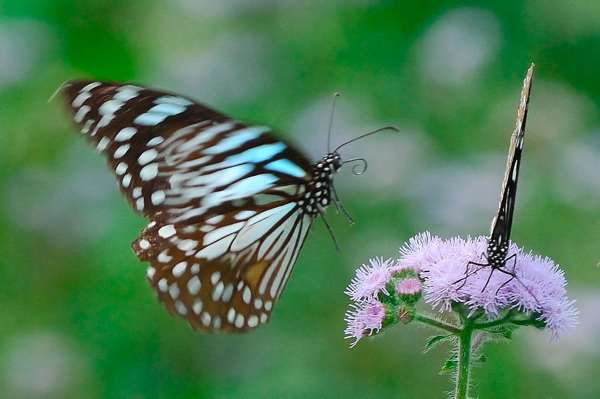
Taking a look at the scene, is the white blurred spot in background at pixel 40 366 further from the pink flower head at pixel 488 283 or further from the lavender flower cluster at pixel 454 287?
the pink flower head at pixel 488 283

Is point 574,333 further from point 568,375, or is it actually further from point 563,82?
point 563,82

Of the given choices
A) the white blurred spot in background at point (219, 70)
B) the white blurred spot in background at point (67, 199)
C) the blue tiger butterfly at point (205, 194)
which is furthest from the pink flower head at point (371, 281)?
the white blurred spot in background at point (219, 70)

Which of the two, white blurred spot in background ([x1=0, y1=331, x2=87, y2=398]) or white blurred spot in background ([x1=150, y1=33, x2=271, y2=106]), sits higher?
white blurred spot in background ([x1=150, y1=33, x2=271, y2=106])

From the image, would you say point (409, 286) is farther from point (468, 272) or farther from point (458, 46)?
point (458, 46)

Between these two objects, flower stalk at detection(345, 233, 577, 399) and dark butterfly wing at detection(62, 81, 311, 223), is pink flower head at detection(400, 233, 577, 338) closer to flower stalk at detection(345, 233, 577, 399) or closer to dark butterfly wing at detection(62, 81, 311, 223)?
flower stalk at detection(345, 233, 577, 399)

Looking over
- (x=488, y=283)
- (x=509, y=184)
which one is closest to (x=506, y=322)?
(x=488, y=283)

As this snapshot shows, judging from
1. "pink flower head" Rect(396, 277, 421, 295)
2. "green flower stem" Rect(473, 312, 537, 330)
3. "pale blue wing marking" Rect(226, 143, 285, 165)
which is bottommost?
"green flower stem" Rect(473, 312, 537, 330)

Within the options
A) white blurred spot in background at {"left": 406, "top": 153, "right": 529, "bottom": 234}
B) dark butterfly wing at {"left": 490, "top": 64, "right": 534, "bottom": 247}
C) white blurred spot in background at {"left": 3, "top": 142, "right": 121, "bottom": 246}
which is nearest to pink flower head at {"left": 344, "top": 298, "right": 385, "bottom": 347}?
dark butterfly wing at {"left": 490, "top": 64, "right": 534, "bottom": 247}
